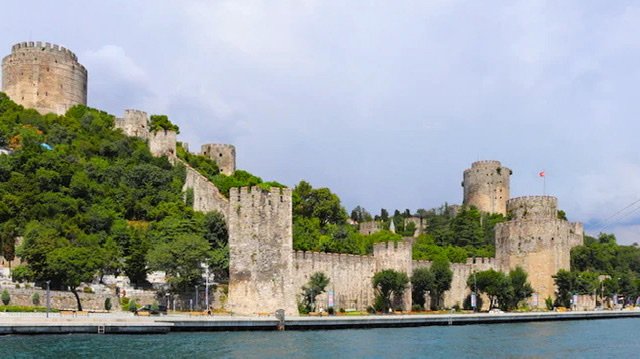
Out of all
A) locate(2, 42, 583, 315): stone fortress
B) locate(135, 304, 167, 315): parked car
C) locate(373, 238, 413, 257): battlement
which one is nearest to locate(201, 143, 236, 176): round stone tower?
locate(2, 42, 583, 315): stone fortress

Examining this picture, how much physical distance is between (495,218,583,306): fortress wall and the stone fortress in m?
0.07

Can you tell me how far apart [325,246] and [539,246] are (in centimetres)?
1832

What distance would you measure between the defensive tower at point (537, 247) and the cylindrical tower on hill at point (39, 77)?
32530 mm

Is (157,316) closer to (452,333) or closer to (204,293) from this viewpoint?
(204,293)

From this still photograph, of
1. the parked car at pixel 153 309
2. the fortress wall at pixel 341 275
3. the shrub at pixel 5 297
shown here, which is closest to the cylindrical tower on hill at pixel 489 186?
the fortress wall at pixel 341 275

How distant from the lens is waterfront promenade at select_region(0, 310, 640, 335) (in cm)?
3522

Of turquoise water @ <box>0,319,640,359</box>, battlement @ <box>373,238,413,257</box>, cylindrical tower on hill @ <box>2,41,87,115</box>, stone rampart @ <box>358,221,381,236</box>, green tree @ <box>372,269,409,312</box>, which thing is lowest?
turquoise water @ <box>0,319,640,359</box>

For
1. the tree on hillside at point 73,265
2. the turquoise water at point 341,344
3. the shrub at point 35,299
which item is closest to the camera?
the turquoise water at point 341,344

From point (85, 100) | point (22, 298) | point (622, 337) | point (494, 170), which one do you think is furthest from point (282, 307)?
point (494, 170)

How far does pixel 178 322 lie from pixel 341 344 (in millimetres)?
6916

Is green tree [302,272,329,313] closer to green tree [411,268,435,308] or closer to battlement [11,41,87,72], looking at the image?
green tree [411,268,435,308]

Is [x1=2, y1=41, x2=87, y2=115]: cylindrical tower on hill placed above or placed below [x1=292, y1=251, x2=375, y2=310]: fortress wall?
above

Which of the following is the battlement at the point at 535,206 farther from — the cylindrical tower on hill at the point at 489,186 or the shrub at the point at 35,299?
the shrub at the point at 35,299

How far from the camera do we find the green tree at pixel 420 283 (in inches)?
2272
